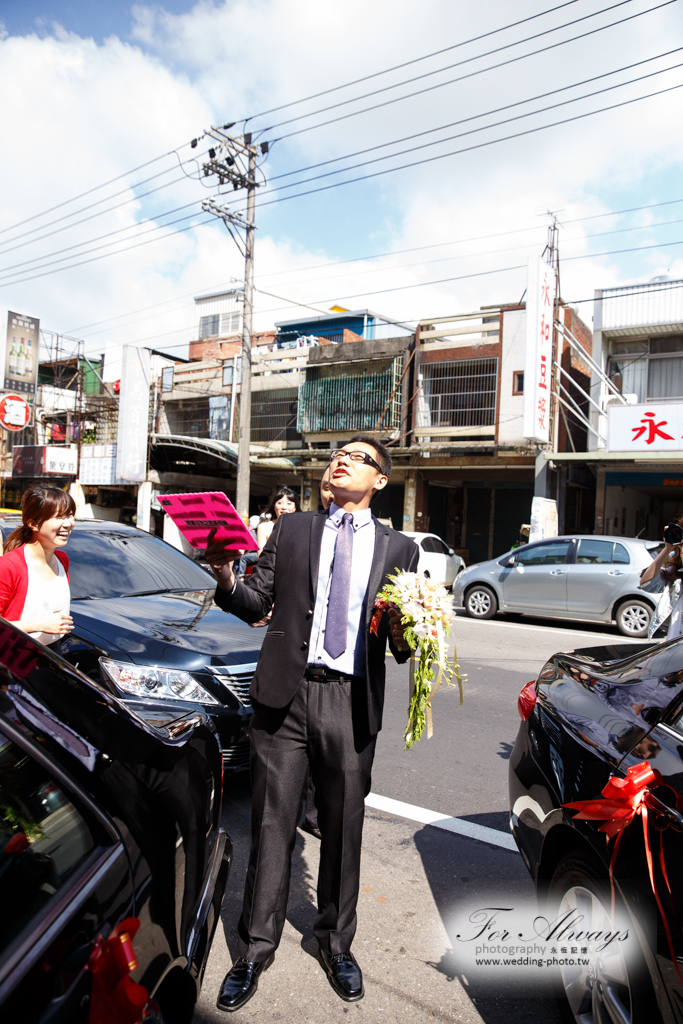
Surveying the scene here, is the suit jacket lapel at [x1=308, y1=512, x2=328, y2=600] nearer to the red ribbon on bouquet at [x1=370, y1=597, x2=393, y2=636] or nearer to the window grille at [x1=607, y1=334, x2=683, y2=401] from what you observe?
the red ribbon on bouquet at [x1=370, y1=597, x2=393, y2=636]

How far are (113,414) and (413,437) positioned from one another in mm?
13277

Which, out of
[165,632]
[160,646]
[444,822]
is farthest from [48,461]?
[444,822]

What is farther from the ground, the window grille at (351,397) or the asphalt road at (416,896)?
the window grille at (351,397)

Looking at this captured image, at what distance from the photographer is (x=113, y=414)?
1099 inches

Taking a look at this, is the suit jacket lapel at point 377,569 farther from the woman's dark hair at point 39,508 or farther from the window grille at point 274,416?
the window grille at point 274,416

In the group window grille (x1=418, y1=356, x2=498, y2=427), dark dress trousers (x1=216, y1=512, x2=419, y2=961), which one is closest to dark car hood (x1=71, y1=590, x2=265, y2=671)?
dark dress trousers (x1=216, y1=512, x2=419, y2=961)

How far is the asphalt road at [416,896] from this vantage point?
2467 millimetres

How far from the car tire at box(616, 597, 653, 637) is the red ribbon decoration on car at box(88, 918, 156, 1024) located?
412 inches

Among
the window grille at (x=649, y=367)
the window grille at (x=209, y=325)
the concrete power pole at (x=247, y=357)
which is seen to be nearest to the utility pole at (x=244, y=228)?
the concrete power pole at (x=247, y=357)

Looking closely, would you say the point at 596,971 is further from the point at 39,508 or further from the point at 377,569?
the point at 39,508

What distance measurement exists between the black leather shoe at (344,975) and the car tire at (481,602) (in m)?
9.97

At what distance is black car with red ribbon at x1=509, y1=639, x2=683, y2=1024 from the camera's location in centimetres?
172

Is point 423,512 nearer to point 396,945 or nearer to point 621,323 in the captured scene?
point 621,323

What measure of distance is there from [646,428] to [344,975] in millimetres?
15041
